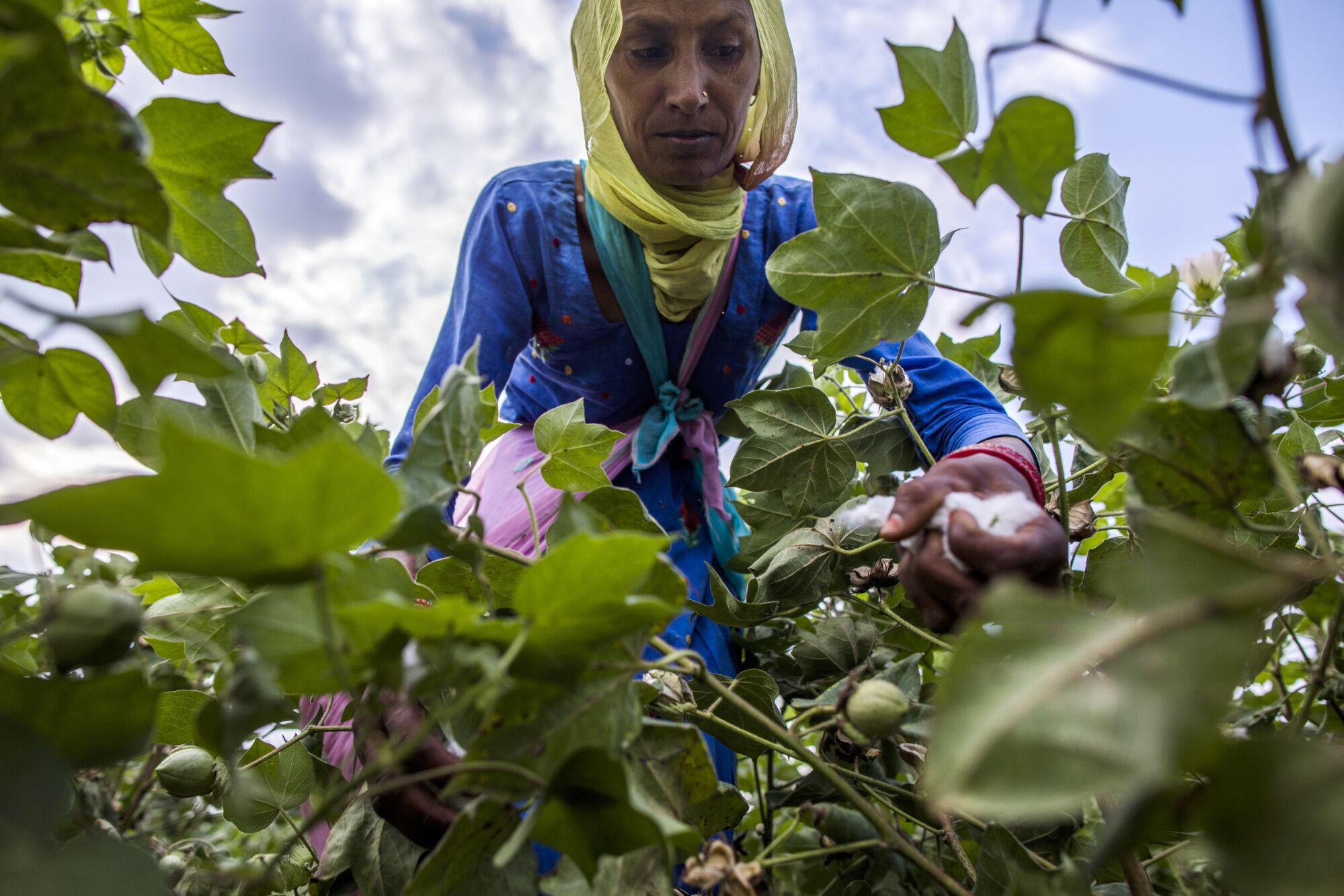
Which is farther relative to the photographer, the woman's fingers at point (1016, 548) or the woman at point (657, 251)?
the woman at point (657, 251)

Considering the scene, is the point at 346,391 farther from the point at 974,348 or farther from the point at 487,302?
the point at 974,348

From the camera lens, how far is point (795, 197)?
4.37 feet

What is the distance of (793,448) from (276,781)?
0.52m

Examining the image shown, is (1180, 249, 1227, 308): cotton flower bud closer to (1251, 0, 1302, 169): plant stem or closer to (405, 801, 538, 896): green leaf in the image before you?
(1251, 0, 1302, 169): plant stem

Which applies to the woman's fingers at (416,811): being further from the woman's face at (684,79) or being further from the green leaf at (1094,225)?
the woman's face at (684,79)

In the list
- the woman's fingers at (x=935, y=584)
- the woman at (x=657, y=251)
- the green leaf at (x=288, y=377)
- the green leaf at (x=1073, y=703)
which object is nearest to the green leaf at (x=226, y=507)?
the green leaf at (x=1073, y=703)

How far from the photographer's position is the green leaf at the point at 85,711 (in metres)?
0.31

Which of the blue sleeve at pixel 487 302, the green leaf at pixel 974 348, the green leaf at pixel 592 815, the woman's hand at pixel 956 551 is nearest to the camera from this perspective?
the green leaf at pixel 592 815

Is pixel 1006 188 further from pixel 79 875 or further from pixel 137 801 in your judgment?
pixel 137 801

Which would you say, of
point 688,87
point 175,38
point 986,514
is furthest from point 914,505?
point 688,87

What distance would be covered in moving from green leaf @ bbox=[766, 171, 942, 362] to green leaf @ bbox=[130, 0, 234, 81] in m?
0.42

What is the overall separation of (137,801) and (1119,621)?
48.6 inches

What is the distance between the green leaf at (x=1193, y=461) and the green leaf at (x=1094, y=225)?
12.2 inches

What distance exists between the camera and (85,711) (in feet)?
1.04
